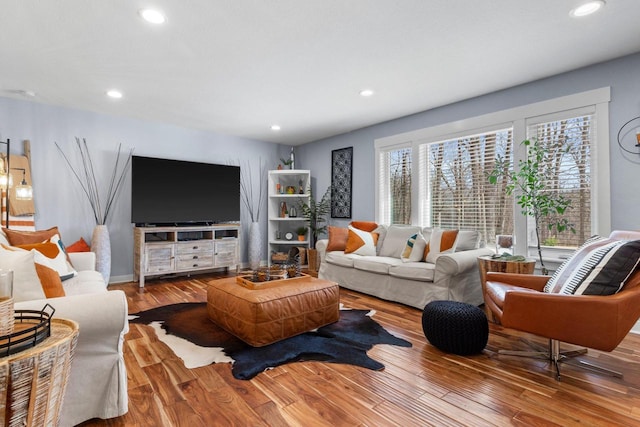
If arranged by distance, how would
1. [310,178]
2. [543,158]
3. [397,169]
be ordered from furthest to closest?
[310,178] < [397,169] < [543,158]

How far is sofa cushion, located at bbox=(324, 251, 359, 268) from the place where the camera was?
4229 millimetres

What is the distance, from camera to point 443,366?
2.16 metres

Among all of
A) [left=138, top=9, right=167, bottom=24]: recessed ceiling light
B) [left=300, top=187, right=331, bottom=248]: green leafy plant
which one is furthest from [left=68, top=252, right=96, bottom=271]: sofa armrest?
[left=300, top=187, right=331, bottom=248]: green leafy plant

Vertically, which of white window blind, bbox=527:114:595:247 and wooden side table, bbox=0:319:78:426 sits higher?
white window blind, bbox=527:114:595:247

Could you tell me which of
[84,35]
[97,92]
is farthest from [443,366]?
[97,92]

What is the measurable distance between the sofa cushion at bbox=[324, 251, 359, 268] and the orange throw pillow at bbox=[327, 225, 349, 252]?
0.08m

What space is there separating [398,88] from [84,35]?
2836 millimetres

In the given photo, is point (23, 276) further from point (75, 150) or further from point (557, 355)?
point (75, 150)

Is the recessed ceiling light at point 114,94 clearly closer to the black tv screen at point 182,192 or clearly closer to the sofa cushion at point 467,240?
the black tv screen at point 182,192

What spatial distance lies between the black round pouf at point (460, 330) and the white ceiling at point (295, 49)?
206cm

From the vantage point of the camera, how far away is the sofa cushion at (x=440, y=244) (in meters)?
3.59

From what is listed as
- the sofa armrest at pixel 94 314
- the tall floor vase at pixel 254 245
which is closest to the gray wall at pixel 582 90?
the tall floor vase at pixel 254 245

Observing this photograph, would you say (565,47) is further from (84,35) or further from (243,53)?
(84,35)

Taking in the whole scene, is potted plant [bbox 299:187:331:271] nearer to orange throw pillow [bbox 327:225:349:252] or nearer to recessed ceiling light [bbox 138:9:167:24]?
orange throw pillow [bbox 327:225:349:252]
